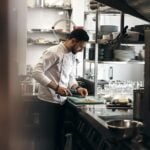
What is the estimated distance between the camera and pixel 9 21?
554 millimetres

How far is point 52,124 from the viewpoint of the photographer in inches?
97.5

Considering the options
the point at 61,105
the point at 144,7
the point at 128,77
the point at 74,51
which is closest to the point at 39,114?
the point at 61,105

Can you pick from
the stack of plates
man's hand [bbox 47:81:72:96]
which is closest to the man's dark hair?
man's hand [bbox 47:81:72:96]

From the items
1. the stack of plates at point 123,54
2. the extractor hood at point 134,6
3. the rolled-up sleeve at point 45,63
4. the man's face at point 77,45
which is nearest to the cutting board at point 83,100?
the rolled-up sleeve at point 45,63

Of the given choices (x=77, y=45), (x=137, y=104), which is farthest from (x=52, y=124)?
(x=137, y=104)

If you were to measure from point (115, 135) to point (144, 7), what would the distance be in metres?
0.74

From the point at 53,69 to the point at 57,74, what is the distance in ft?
0.17

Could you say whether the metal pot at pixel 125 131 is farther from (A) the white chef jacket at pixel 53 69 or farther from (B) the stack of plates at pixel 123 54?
(B) the stack of plates at pixel 123 54

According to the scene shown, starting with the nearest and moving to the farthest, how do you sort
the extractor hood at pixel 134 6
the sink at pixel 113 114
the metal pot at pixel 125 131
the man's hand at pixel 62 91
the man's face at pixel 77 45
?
1. the metal pot at pixel 125 131
2. the extractor hood at pixel 134 6
3. the sink at pixel 113 114
4. the man's hand at pixel 62 91
5. the man's face at pixel 77 45

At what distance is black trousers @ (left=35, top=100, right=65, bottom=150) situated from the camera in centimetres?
241

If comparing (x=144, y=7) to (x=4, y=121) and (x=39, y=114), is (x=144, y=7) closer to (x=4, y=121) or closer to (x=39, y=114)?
(x=4, y=121)

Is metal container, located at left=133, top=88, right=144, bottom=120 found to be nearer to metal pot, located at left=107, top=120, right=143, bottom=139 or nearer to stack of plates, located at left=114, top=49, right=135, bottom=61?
metal pot, located at left=107, top=120, right=143, bottom=139

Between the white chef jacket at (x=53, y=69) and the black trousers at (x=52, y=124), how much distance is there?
7 centimetres

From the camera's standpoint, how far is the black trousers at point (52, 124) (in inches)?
94.8
